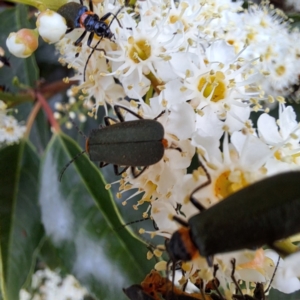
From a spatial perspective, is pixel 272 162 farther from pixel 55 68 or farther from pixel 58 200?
pixel 55 68

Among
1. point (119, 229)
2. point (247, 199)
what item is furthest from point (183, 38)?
point (119, 229)

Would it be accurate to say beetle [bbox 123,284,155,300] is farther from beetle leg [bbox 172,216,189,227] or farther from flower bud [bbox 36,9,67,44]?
flower bud [bbox 36,9,67,44]

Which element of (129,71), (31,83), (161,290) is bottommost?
(31,83)

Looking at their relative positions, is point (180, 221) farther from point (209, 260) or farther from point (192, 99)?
point (192, 99)

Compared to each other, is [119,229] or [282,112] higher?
[282,112]

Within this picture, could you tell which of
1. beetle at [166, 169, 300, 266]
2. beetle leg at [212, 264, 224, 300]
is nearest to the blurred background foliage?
beetle leg at [212, 264, 224, 300]

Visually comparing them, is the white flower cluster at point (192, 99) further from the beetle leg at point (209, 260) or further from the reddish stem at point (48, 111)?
the reddish stem at point (48, 111)
